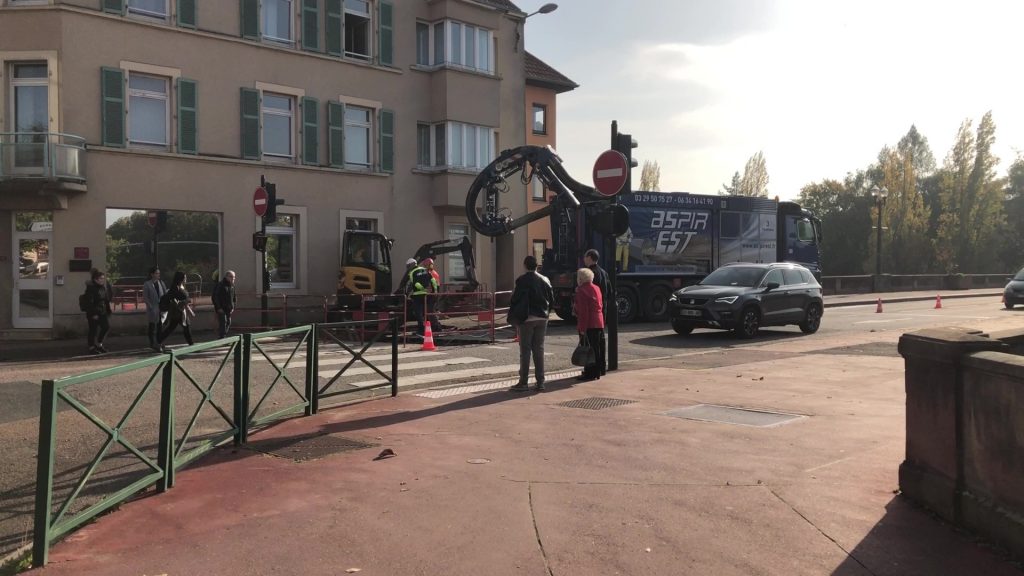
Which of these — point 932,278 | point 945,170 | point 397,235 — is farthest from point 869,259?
point 397,235

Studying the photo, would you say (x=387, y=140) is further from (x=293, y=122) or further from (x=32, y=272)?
(x=32, y=272)

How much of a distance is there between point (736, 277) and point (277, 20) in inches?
566

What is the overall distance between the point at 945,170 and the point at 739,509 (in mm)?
67198

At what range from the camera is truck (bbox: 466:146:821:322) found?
20844 mm

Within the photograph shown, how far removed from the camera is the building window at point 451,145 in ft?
83.8

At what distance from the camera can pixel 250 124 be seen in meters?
21.6

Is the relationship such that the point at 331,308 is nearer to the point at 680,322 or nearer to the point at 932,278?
the point at 680,322

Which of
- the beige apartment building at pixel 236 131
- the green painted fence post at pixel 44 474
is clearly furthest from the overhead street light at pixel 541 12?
the green painted fence post at pixel 44 474

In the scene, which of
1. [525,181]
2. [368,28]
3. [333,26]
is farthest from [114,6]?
[525,181]

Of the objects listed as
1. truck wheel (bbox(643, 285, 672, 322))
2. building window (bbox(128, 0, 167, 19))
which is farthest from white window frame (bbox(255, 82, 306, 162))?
truck wheel (bbox(643, 285, 672, 322))

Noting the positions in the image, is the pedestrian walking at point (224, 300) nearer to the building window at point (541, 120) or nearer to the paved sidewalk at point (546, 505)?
the paved sidewalk at point (546, 505)

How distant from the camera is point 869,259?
6525cm

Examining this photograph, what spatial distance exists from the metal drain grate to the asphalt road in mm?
2535

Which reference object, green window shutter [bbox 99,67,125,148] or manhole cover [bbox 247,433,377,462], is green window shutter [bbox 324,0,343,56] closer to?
green window shutter [bbox 99,67,125,148]
